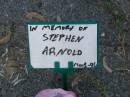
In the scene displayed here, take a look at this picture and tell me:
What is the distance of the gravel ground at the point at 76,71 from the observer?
0.82 m

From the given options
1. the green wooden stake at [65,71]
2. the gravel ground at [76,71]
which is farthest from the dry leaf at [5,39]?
the green wooden stake at [65,71]

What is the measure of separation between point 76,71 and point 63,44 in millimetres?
64

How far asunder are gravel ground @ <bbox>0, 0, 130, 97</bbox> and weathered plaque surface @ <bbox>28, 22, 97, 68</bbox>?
0.01 meters

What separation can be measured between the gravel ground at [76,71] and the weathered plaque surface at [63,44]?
14 mm

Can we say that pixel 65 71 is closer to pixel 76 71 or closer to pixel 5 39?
pixel 76 71

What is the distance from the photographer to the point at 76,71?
0.86 meters

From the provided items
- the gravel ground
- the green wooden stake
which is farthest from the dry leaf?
the green wooden stake

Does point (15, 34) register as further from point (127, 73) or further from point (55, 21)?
point (127, 73)

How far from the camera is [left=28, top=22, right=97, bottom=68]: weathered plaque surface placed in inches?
32.3

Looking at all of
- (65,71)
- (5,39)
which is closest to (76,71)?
(65,71)

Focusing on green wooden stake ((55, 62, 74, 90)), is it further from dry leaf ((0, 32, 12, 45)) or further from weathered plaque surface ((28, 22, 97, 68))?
dry leaf ((0, 32, 12, 45))

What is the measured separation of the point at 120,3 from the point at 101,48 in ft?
0.31

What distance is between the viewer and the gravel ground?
0.82m

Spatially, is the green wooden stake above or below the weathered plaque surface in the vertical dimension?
below
